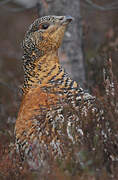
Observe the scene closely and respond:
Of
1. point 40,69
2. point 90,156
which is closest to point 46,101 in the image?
point 40,69

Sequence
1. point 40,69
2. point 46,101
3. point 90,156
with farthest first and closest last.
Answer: point 40,69, point 46,101, point 90,156

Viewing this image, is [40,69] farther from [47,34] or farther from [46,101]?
[46,101]

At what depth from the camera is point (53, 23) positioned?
13.3ft

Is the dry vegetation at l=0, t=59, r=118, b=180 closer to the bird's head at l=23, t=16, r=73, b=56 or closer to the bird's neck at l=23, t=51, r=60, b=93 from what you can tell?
the bird's neck at l=23, t=51, r=60, b=93

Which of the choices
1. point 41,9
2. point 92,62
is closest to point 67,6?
point 41,9

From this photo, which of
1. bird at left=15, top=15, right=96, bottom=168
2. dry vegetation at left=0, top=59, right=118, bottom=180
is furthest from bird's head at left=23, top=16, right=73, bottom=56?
dry vegetation at left=0, top=59, right=118, bottom=180

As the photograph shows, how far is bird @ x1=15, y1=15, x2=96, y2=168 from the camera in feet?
10.7

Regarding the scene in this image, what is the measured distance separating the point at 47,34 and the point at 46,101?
0.90 m

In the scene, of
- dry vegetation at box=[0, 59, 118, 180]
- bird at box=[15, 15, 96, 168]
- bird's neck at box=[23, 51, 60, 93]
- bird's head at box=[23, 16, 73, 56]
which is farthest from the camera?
bird's head at box=[23, 16, 73, 56]

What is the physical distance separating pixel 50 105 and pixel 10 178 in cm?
80

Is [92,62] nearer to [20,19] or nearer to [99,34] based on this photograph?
[99,34]

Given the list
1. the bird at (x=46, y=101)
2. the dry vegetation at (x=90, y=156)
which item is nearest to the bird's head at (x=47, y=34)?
the bird at (x=46, y=101)

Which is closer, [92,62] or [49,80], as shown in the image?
[49,80]

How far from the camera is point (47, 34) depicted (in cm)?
405
